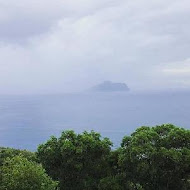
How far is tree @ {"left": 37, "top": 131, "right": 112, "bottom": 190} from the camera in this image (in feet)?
67.1

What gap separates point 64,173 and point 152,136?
5807 mm

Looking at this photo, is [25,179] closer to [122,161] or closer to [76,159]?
[76,159]

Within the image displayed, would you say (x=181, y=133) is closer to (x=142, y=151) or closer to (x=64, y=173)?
(x=142, y=151)

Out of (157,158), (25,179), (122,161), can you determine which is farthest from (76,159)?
(25,179)

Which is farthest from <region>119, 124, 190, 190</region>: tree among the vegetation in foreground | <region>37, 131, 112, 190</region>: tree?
<region>37, 131, 112, 190</region>: tree

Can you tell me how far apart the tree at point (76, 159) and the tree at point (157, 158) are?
1.47m

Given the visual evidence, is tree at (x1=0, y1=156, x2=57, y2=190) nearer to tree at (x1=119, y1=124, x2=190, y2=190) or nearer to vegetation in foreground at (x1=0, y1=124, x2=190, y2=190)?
vegetation in foreground at (x1=0, y1=124, x2=190, y2=190)

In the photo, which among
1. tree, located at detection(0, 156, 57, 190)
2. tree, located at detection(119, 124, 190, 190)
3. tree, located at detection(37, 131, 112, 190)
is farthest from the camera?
tree, located at detection(37, 131, 112, 190)

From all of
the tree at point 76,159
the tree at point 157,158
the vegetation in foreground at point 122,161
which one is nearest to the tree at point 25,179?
the vegetation in foreground at point 122,161

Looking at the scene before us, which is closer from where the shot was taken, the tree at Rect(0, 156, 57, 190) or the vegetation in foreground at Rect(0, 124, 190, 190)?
the tree at Rect(0, 156, 57, 190)

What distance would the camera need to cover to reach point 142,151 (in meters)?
19.2

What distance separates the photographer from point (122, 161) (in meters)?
20.0

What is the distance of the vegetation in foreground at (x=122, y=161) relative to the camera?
19.4 m

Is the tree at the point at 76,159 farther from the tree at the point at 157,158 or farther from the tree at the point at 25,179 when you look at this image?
the tree at the point at 25,179
